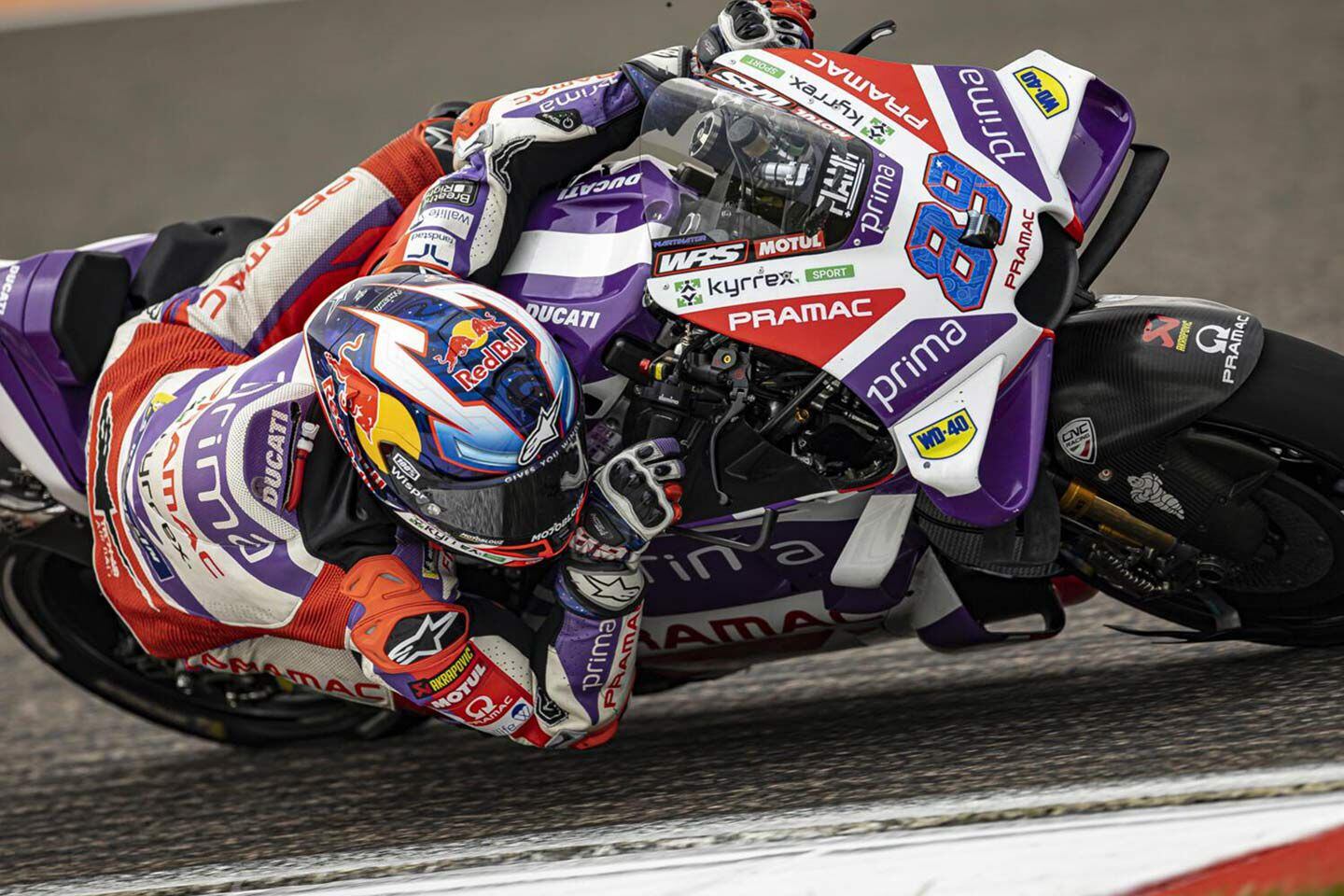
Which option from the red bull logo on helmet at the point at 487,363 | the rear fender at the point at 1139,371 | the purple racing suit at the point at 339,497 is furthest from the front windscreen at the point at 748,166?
the rear fender at the point at 1139,371

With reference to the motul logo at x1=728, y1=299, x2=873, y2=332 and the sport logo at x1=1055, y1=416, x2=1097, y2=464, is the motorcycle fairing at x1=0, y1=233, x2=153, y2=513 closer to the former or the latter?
the motul logo at x1=728, y1=299, x2=873, y2=332

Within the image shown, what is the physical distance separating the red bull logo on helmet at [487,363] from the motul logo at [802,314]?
400 millimetres

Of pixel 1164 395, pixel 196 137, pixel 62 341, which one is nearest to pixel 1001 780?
pixel 1164 395

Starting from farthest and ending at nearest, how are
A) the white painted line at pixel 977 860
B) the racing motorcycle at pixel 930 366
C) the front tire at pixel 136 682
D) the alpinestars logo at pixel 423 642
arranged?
the front tire at pixel 136 682, the alpinestars logo at pixel 423 642, the racing motorcycle at pixel 930 366, the white painted line at pixel 977 860

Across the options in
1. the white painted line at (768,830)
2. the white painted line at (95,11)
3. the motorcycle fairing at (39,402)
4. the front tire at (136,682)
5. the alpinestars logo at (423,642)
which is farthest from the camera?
the white painted line at (95,11)

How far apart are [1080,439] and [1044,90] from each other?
1.99 feet

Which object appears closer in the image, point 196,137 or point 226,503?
point 226,503

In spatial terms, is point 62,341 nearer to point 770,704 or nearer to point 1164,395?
point 770,704

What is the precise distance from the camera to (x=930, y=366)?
2568mm

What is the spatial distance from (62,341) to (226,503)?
31.7 inches

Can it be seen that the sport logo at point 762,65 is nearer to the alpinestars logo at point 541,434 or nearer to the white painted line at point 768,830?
the alpinestars logo at point 541,434

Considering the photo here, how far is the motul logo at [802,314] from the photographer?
8.46 ft

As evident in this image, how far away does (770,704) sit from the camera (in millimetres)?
3943

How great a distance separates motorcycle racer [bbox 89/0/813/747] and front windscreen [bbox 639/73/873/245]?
23 centimetres
